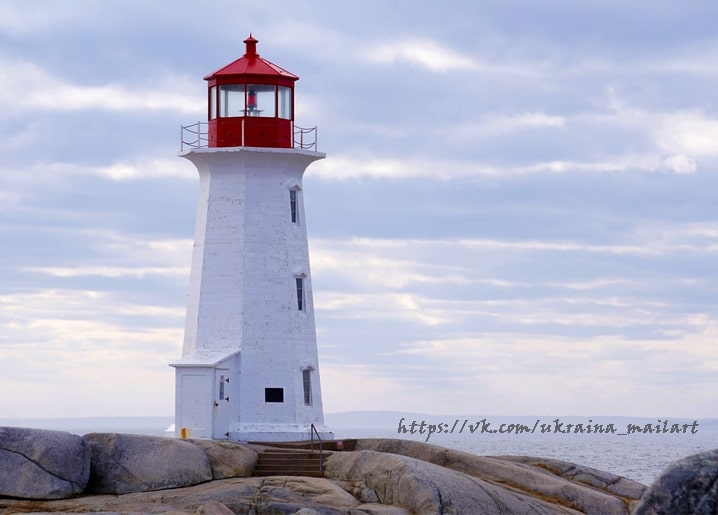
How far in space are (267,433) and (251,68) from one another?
26.5 feet

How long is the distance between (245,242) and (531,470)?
26.4ft

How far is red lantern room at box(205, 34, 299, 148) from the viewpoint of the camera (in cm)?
2803

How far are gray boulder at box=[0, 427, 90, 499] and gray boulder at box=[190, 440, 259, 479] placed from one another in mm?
2230

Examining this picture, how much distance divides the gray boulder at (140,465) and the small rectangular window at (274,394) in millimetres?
5251

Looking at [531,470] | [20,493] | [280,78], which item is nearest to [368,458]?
[531,470]

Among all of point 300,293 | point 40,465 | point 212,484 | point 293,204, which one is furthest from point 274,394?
point 40,465

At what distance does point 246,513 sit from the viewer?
66.3 feet

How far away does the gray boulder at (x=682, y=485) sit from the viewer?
1158 centimetres

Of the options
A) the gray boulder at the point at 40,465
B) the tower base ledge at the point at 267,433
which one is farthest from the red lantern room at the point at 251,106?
the gray boulder at the point at 40,465

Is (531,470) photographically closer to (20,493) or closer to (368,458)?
(368,458)

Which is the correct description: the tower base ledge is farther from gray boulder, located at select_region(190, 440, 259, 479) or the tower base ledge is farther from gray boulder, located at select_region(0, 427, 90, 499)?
gray boulder, located at select_region(0, 427, 90, 499)

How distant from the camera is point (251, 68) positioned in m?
28.2

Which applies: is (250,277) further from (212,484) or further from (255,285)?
(212,484)

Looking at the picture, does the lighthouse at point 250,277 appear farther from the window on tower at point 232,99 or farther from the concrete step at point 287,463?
the concrete step at point 287,463
